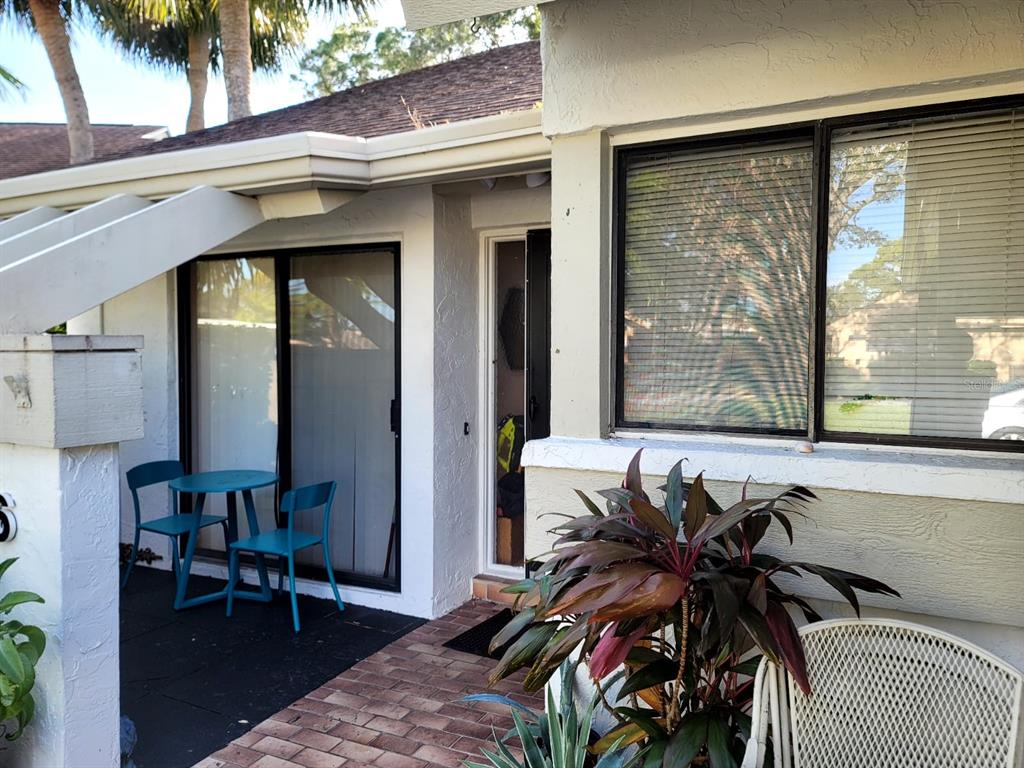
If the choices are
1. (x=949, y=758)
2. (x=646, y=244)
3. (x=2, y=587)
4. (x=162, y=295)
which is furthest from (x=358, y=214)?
(x=949, y=758)

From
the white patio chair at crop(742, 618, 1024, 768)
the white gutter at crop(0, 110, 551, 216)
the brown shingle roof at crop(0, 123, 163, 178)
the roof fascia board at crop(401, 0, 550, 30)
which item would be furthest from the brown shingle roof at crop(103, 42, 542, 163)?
the brown shingle roof at crop(0, 123, 163, 178)

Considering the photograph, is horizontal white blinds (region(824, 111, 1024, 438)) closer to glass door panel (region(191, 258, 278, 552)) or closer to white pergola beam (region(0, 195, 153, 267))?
white pergola beam (region(0, 195, 153, 267))

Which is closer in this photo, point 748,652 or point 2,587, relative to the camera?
point 748,652

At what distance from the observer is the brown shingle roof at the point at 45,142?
1386 cm

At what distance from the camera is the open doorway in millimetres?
4875

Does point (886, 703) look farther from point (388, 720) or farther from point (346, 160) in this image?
point (346, 160)

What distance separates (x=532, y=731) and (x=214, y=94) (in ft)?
62.2

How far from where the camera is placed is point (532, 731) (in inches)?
109

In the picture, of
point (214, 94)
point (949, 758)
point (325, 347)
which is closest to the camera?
point (949, 758)

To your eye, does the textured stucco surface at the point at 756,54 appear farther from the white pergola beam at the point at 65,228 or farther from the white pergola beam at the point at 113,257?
the white pergola beam at the point at 65,228

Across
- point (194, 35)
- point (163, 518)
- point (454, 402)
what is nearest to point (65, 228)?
point (163, 518)

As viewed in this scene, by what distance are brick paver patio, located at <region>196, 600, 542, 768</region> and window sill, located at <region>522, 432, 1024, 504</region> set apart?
1.28 metres

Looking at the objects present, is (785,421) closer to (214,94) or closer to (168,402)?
(168,402)

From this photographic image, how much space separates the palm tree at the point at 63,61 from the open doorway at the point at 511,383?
10.6 metres
